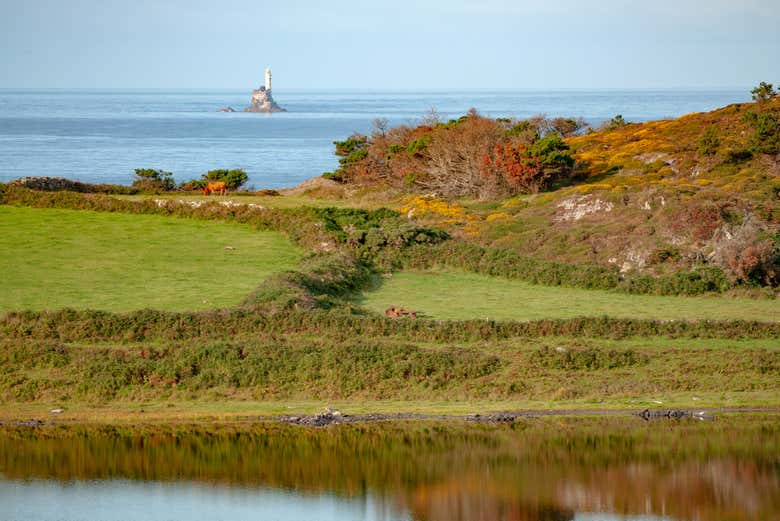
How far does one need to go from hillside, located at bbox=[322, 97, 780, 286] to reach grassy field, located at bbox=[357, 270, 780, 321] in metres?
2.75

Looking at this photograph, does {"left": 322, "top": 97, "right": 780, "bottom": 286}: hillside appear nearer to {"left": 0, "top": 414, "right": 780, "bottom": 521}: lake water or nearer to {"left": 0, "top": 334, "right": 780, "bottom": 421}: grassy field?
{"left": 0, "top": 334, "right": 780, "bottom": 421}: grassy field

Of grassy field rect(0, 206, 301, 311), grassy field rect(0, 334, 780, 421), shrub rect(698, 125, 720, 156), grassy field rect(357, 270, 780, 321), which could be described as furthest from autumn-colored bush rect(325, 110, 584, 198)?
grassy field rect(0, 334, 780, 421)

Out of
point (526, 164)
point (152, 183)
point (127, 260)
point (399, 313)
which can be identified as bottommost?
point (399, 313)

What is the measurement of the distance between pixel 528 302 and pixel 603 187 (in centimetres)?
1462

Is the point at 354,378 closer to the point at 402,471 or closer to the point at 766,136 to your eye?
the point at 402,471

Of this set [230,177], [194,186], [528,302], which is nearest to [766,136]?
[528,302]

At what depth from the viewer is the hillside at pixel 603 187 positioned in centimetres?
3662

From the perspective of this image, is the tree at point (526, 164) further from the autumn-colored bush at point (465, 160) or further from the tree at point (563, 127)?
the tree at point (563, 127)

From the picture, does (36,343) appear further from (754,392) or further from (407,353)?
(754,392)

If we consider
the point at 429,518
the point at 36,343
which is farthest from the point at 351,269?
the point at 429,518

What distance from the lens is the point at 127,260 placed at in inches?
1419

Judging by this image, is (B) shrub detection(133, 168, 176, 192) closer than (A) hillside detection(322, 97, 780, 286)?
No

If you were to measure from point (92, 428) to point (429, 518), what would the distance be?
331 inches

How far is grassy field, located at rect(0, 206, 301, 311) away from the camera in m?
30.2
